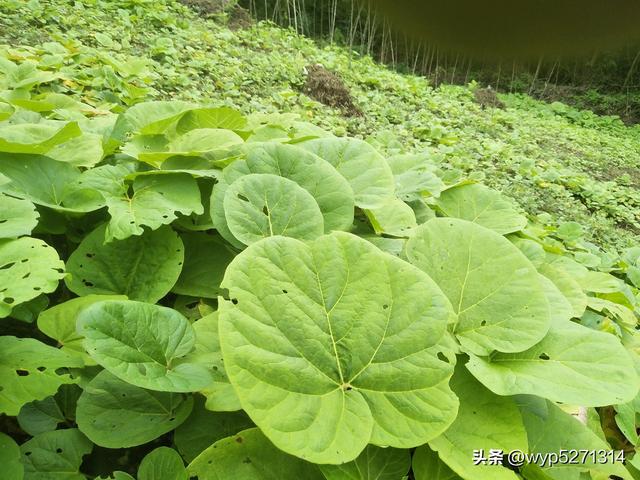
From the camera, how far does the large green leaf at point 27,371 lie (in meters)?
0.53

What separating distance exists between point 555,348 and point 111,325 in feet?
2.07

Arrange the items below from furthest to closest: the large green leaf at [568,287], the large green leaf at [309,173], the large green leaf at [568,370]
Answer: the large green leaf at [568,287] → the large green leaf at [309,173] → the large green leaf at [568,370]

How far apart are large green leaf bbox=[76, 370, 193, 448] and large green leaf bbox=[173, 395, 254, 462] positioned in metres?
0.02

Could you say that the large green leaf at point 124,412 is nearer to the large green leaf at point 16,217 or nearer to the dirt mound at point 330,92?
the large green leaf at point 16,217

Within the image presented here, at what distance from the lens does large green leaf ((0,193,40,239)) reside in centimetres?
65

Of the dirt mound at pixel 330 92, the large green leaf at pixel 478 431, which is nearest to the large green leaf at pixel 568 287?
the large green leaf at pixel 478 431

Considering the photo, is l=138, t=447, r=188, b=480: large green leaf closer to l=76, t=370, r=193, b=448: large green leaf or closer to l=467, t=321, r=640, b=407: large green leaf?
l=76, t=370, r=193, b=448: large green leaf

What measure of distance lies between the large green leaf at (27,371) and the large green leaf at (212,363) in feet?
0.48

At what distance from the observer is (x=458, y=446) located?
582mm

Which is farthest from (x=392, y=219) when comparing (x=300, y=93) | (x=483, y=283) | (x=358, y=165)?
(x=300, y=93)

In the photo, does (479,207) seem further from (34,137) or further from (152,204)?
(34,137)

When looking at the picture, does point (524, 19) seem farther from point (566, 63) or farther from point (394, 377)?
point (394, 377)

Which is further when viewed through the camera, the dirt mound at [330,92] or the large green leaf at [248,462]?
the dirt mound at [330,92]

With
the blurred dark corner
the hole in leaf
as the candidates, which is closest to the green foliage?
the hole in leaf
